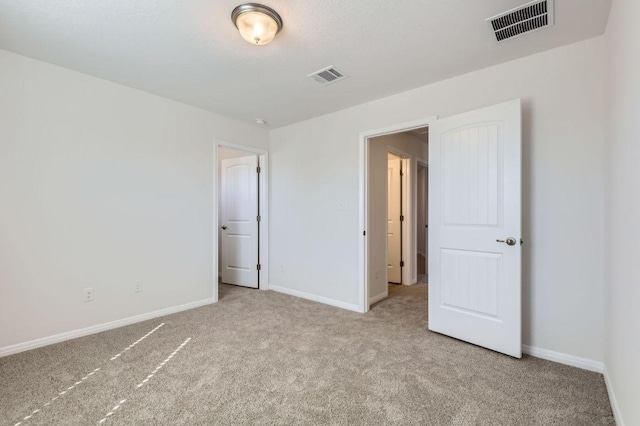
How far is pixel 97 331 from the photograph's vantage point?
2789 millimetres

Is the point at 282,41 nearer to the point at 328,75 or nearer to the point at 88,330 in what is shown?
the point at 328,75

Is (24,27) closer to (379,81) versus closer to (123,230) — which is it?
(123,230)

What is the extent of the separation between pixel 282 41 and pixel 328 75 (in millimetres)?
645

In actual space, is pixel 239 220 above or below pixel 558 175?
below

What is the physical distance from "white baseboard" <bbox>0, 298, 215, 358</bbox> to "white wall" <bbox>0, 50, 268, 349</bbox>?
4 centimetres

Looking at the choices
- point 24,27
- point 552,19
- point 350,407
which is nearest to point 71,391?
point 350,407

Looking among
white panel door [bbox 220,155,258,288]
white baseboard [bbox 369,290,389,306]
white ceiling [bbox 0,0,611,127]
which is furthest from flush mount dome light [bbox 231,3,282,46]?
white baseboard [bbox 369,290,389,306]

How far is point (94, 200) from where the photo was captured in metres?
2.81

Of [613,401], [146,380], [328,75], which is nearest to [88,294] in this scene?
[146,380]

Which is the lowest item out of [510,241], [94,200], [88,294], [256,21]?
[88,294]

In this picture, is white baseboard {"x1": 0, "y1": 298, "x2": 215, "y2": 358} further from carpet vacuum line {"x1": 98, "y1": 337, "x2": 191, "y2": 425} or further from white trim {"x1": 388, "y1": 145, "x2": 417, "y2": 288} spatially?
white trim {"x1": 388, "y1": 145, "x2": 417, "y2": 288}

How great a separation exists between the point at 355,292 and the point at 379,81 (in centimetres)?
232

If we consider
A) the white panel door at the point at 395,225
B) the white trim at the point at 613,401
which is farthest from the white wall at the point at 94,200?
the white trim at the point at 613,401

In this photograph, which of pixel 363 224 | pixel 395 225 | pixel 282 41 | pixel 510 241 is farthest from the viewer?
pixel 395 225
